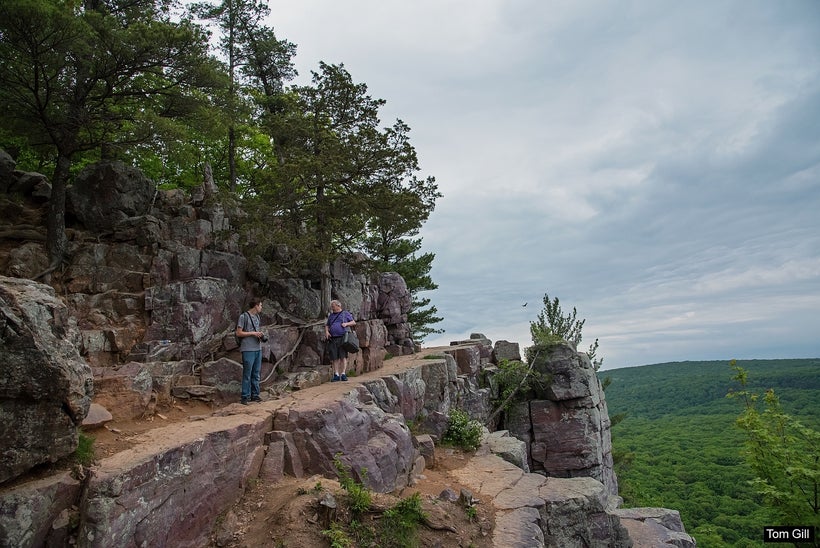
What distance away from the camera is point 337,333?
1280 cm

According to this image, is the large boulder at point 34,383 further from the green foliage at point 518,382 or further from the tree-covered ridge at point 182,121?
the green foliage at point 518,382

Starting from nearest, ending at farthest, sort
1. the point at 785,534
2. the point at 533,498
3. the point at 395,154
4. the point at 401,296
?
the point at 533,498
the point at 785,534
the point at 395,154
the point at 401,296

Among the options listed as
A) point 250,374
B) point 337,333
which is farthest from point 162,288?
point 337,333

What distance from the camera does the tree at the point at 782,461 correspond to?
11375 mm

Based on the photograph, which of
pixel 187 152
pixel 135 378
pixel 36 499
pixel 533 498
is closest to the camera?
pixel 36 499

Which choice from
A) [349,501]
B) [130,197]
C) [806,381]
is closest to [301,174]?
[130,197]

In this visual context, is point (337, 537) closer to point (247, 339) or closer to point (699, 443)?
point (247, 339)

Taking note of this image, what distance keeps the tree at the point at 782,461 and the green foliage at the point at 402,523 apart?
9.50 metres

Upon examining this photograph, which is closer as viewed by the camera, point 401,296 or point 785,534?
point 785,534

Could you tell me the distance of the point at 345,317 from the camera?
42.5 feet

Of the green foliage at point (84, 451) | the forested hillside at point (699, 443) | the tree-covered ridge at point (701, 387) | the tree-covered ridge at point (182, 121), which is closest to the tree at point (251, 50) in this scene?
the tree-covered ridge at point (182, 121)

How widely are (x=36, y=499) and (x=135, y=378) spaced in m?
4.26

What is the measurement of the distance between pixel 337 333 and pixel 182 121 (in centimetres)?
860

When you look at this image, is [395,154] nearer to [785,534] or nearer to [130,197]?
[130,197]
